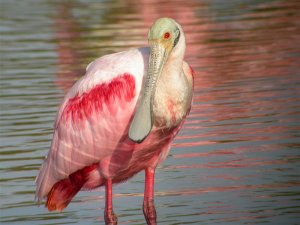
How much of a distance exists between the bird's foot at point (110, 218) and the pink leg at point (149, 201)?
238mm

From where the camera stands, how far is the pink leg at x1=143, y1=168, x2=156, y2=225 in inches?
356

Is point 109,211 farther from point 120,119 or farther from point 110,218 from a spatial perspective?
point 120,119

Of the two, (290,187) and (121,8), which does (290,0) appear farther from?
(290,187)

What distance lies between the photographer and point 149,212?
9078 millimetres

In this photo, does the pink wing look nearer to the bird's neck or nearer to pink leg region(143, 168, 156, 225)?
the bird's neck

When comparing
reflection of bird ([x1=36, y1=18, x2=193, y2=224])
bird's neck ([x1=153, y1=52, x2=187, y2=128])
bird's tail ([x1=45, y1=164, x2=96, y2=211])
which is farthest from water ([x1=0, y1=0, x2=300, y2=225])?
bird's neck ([x1=153, y1=52, x2=187, y2=128])

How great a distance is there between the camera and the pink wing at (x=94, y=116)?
8.75 meters

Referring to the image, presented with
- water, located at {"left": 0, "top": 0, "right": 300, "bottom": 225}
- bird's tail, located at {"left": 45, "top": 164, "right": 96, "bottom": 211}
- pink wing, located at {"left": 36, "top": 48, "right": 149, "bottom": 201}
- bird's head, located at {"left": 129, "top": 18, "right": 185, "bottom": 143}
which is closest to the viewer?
bird's head, located at {"left": 129, "top": 18, "right": 185, "bottom": 143}

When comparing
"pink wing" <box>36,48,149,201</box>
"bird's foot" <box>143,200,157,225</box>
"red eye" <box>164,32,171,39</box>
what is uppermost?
"red eye" <box>164,32,171,39</box>

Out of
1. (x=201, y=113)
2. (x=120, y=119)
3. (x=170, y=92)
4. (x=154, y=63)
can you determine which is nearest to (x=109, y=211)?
(x=120, y=119)

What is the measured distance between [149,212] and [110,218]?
0.30 metres

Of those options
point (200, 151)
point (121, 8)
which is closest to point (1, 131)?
point (200, 151)

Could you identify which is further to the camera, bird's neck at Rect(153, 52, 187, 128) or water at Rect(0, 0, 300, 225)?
water at Rect(0, 0, 300, 225)

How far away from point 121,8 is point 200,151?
536 inches
